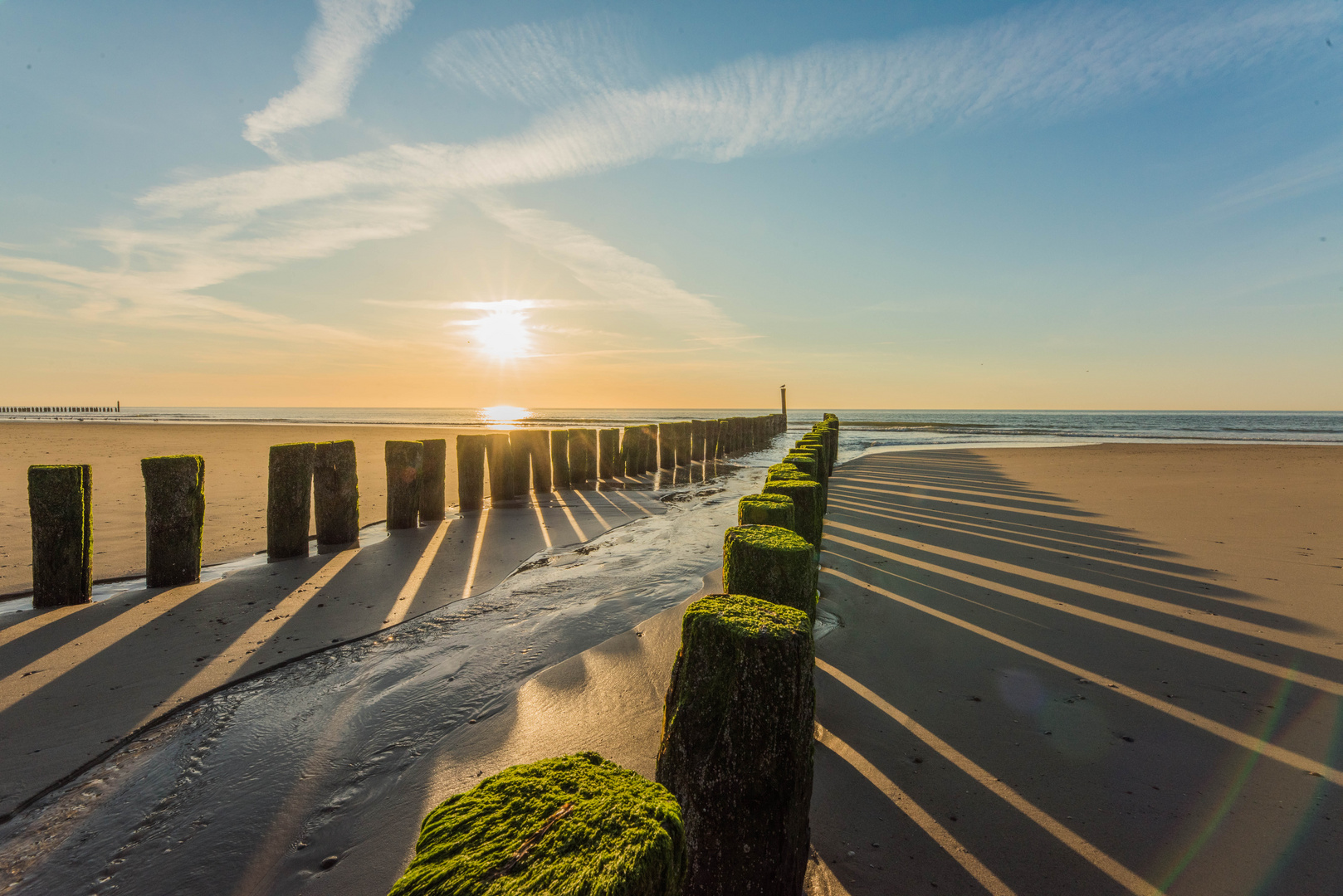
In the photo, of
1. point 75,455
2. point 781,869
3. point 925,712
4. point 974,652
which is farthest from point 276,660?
point 75,455

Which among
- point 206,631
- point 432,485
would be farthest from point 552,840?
point 432,485

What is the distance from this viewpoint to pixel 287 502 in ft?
20.1

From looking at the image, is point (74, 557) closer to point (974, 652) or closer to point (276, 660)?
point (276, 660)

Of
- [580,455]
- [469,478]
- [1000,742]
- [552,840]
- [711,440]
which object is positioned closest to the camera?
[552,840]

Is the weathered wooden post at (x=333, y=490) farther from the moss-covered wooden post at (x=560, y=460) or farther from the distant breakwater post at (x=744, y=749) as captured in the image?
the distant breakwater post at (x=744, y=749)

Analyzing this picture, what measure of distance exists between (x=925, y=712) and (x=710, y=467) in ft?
44.7

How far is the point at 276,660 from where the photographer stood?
3.88 metres

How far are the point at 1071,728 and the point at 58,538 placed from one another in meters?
7.54

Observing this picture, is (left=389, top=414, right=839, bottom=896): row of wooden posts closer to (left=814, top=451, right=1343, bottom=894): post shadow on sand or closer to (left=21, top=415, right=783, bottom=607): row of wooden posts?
(left=814, top=451, right=1343, bottom=894): post shadow on sand

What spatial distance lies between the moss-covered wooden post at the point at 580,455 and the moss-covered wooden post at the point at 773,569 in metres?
9.41

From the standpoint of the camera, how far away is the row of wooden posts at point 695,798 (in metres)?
1.13

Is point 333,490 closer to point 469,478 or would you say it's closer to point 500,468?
point 469,478

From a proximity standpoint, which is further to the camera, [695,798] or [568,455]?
[568,455]

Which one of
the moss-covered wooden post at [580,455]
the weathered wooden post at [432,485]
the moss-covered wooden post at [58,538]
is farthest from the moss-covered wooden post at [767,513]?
the moss-covered wooden post at [580,455]
